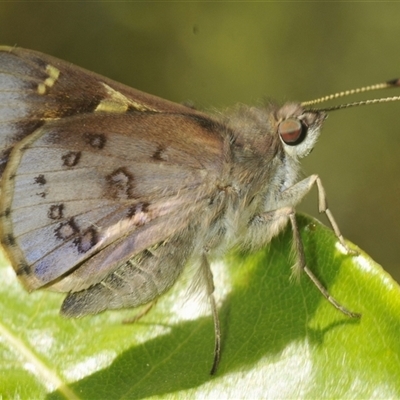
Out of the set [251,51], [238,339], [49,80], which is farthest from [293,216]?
[251,51]

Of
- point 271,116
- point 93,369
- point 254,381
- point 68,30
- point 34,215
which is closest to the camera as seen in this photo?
point 254,381

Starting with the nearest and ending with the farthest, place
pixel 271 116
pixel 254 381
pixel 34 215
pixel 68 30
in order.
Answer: pixel 254 381 < pixel 34 215 < pixel 271 116 < pixel 68 30

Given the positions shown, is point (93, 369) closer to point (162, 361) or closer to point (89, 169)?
point (162, 361)

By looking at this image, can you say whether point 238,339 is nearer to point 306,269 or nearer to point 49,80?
point 306,269

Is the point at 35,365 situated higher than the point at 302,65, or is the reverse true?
the point at 302,65

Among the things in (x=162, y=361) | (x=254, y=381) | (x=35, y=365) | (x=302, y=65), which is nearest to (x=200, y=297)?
(x=162, y=361)

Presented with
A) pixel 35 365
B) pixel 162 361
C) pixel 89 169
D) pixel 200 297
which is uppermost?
pixel 89 169

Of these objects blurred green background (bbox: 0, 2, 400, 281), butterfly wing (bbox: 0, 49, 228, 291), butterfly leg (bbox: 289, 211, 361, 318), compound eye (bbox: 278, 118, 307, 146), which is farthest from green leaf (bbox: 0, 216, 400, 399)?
blurred green background (bbox: 0, 2, 400, 281)
